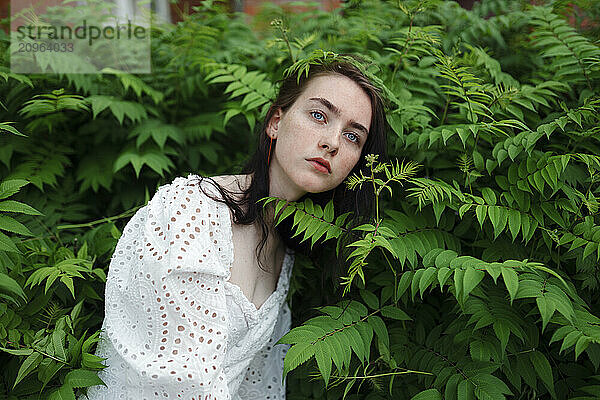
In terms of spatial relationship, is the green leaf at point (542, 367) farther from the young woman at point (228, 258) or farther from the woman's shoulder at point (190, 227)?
the woman's shoulder at point (190, 227)

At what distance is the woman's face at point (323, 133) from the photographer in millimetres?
2162

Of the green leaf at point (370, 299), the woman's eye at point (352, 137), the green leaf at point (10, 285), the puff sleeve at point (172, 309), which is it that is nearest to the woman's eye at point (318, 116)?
the woman's eye at point (352, 137)

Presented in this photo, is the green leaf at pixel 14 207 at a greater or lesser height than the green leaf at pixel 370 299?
greater

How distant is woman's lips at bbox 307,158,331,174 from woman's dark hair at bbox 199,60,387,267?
9.1 inches

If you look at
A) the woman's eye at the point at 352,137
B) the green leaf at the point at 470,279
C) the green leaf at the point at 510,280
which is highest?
the woman's eye at the point at 352,137

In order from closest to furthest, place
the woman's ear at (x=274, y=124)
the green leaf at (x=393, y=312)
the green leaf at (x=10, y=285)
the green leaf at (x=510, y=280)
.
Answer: the green leaf at (x=510, y=280), the green leaf at (x=10, y=285), the green leaf at (x=393, y=312), the woman's ear at (x=274, y=124)

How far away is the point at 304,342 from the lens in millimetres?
1972

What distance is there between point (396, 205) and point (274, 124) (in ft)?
2.42

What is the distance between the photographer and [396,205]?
263 cm

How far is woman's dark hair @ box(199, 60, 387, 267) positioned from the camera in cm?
225

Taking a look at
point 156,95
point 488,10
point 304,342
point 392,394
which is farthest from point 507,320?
point 488,10

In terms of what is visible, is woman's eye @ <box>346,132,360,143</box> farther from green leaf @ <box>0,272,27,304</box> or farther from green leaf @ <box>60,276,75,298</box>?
green leaf @ <box>0,272,27,304</box>

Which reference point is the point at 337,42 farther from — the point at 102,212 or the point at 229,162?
the point at 102,212

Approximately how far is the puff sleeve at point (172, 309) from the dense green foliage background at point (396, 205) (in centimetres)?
14
